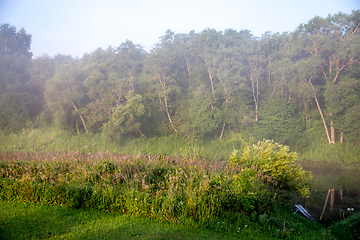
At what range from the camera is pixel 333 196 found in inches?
317

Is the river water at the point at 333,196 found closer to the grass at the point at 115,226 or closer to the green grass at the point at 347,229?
the green grass at the point at 347,229

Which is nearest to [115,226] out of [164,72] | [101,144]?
[101,144]

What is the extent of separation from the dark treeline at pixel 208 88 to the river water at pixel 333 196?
6.19 metres

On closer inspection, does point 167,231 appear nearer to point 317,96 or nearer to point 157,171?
point 157,171

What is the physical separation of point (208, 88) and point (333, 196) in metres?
13.9

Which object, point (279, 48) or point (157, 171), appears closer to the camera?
point (157, 171)

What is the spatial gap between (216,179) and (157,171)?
193cm

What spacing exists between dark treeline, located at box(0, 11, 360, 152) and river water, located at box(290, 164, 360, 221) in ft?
20.3

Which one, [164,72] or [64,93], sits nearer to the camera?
[64,93]

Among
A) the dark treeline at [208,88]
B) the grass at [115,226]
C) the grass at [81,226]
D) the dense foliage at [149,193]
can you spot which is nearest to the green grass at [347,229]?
the grass at [115,226]

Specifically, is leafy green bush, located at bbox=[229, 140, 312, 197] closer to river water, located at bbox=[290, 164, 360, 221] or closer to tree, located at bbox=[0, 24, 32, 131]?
river water, located at bbox=[290, 164, 360, 221]

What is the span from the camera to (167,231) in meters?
3.50

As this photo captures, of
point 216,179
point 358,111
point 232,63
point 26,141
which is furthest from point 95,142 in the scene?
point 358,111

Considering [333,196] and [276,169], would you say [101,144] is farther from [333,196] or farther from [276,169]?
[333,196]
